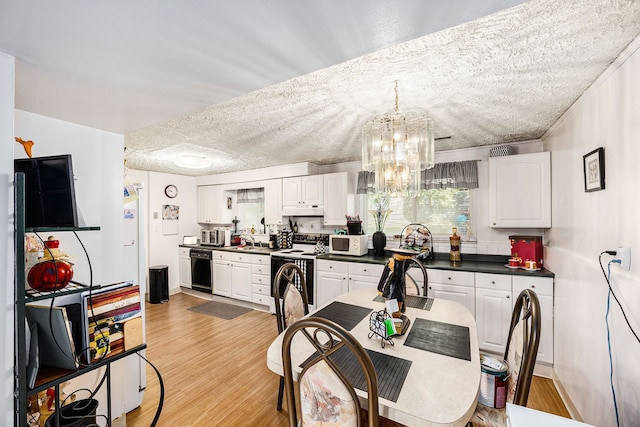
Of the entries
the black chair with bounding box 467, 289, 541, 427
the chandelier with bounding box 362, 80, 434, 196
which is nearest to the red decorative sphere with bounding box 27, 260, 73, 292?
the chandelier with bounding box 362, 80, 434, 196

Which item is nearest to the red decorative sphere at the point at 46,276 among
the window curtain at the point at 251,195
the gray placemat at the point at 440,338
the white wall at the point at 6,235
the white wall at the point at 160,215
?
the white wall at the point at 6,235

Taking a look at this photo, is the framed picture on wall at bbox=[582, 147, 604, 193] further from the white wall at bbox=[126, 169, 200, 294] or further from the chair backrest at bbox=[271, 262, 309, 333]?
the white wall at bbox=[126, 169, 200, 294]

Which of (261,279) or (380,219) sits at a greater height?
(380,219)

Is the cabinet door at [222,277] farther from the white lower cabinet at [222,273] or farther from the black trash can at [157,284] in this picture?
the black trash can at [157,284]

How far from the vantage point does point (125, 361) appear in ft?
6.32

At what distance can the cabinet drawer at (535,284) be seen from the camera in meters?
2.53

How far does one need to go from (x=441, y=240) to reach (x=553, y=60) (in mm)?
2444

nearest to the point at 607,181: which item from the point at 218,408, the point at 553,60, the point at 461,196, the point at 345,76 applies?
the point at 553,60

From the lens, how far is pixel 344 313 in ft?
6.38

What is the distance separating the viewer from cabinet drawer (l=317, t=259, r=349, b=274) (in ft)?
11.7

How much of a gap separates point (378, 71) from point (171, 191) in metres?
4.83

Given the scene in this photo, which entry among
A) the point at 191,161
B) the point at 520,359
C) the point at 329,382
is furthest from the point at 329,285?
the point at 329,382

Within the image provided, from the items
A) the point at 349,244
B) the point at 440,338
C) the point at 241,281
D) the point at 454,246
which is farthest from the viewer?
the point at 241,281

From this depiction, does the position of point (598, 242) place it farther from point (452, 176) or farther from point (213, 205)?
point (213, 205)
